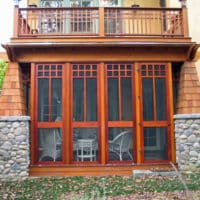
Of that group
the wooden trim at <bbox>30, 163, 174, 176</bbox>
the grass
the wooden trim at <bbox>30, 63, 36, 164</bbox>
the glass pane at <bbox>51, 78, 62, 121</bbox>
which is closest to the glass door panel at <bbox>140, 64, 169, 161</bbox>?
the wooden trim at <bbox>30, 163, 174, 176</bbox>

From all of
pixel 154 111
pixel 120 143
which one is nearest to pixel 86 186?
pixel 120 143

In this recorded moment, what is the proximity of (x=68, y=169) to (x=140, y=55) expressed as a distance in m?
3.75

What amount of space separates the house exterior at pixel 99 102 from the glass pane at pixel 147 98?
0.06 feet

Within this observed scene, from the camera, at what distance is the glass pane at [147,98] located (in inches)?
349

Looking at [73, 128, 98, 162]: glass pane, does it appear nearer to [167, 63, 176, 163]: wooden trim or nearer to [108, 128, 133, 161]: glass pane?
[108, 128, 133, 161]: glass pane

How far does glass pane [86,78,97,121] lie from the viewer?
8.78 metres

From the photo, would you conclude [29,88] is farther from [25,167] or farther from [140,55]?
[140,55]

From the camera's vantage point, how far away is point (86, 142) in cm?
877

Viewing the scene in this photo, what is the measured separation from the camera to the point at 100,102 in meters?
8.81

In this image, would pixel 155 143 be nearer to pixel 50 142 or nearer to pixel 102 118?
pixel 102 118

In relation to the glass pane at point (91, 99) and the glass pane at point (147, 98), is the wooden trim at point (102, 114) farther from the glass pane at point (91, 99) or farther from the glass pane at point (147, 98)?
the glass pane at point (147, 98)

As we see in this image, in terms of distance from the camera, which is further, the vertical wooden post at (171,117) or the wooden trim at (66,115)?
the vertical wooden post at (171,117)

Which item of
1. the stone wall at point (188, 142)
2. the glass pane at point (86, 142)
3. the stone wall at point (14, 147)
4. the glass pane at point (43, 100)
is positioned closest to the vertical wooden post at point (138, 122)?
the stone wall at point (188, 142)

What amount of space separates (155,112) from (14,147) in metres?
3.96
